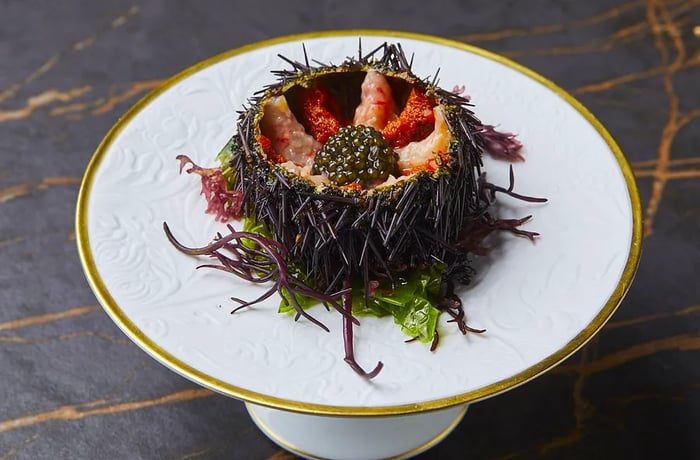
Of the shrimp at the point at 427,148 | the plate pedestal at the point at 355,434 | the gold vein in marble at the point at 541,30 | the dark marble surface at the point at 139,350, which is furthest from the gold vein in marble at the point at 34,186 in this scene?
the gold vein in marble at the point at 541,30

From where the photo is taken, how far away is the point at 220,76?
88.0 inches

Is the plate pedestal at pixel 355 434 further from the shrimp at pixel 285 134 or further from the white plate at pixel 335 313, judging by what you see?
the shrimp at pixel 285 134

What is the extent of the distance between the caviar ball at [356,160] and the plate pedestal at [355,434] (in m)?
0.62

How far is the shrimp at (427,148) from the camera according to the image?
1732 mm

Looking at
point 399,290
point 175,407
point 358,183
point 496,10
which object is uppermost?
point 496,10

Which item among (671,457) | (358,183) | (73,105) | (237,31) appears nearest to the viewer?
(358,183)

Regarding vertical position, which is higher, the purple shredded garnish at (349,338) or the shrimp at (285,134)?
A: the shrimp at (285,134)

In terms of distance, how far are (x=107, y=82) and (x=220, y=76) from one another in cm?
→ 107

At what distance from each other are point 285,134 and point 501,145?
1.80 ft

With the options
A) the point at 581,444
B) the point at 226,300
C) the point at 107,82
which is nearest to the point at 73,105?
the point at 107,82

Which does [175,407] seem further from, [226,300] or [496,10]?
[496,10]

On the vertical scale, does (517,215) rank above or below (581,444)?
above

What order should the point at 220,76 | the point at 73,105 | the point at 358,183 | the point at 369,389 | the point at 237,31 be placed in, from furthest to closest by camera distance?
1. the point at 237,31
2. the point at 73,105
3. the point at 220,76
4. the point at 358,183
5. the point at 369,389

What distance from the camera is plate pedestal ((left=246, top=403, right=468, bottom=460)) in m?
2.02
